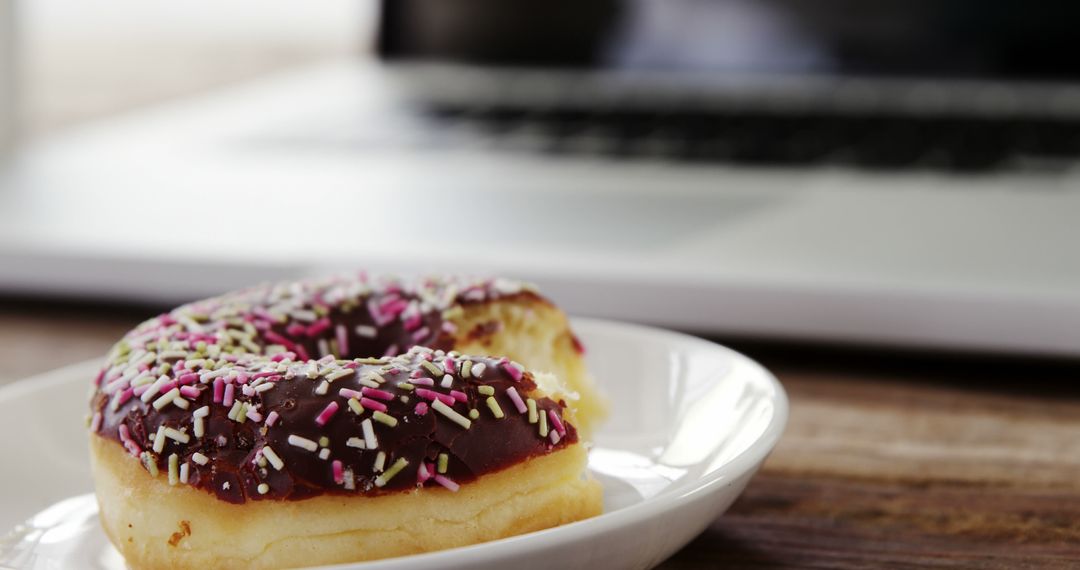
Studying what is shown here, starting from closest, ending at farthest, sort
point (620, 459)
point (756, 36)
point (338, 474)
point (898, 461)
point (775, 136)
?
1. point (338, 474)
2. point (620, 459)
3. point (898, 461)
4. point (775, 136)
5. point (756, 36)

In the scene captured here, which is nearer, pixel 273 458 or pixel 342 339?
pixel 273 458

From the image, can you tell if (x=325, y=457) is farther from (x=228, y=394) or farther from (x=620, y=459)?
(x=620, y=459)

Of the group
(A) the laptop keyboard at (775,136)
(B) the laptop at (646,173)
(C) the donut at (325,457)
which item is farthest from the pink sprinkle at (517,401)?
(A) the laptop keyboard at (775,136)

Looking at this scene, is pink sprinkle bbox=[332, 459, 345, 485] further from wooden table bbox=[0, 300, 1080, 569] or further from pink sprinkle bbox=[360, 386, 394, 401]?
wooden table bbox=[0, 300, 1080, 569]

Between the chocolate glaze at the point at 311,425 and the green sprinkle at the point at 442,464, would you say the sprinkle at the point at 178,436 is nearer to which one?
the chocolate glaze at the point at 311,425

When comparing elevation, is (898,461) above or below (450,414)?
below

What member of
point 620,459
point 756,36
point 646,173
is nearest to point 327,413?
point 620,459

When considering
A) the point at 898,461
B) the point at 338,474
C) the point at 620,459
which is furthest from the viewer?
the point at 898,461
